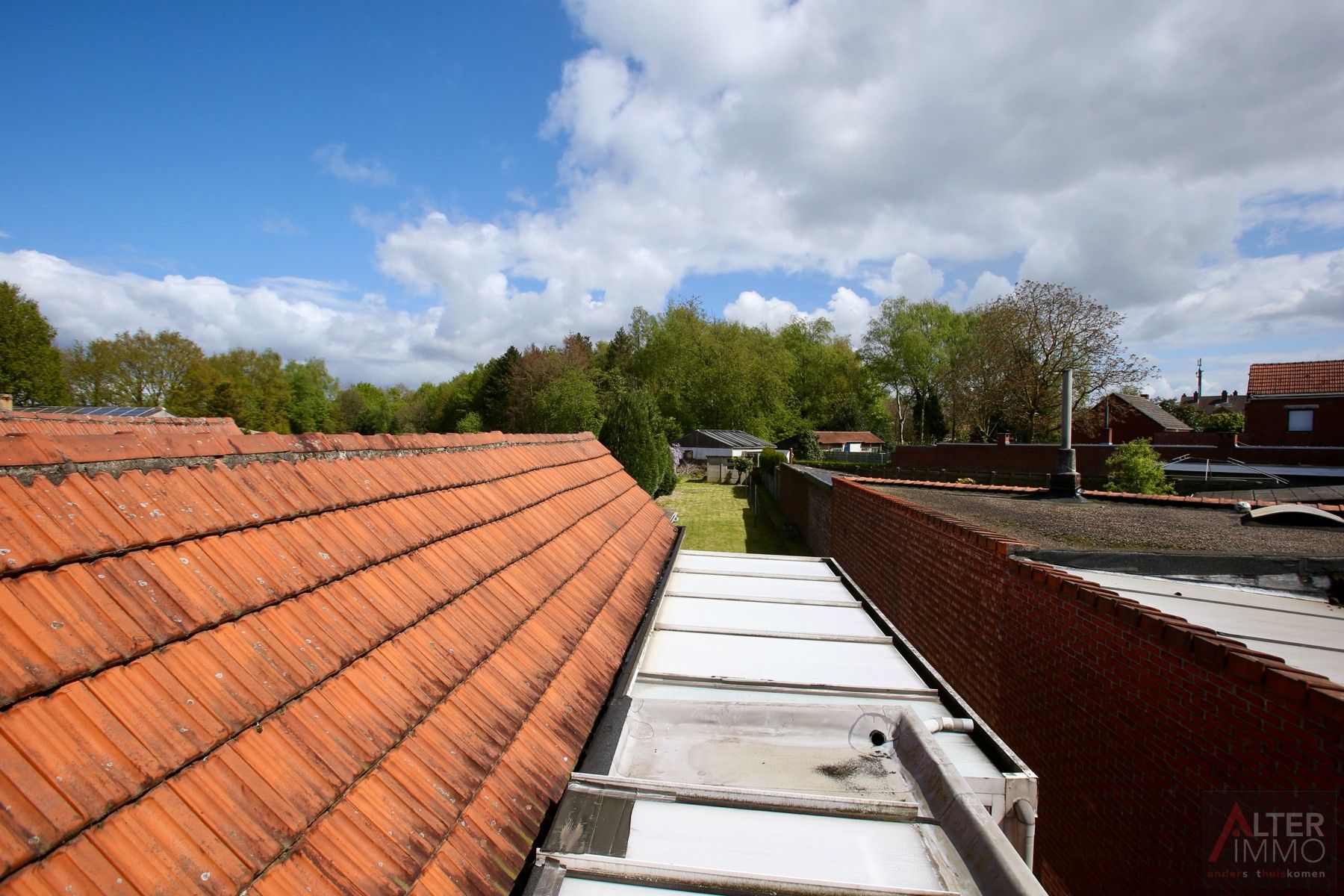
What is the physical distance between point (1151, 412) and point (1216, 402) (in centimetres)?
3689

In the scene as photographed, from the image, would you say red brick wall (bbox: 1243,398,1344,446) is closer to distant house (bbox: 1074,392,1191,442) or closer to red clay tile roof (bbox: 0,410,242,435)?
distant house (bbox: 1074,392,1191,442)

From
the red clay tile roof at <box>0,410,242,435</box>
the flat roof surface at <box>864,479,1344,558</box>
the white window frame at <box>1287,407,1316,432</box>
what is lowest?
the flat roof surface at <box>864,479,1344,558</box>

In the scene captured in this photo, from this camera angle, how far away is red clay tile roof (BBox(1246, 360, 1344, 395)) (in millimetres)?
29250

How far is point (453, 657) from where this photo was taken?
258 centimetres

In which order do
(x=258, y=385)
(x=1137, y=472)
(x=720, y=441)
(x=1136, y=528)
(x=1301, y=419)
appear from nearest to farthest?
(x=1136, y=528) → (x=1137, y=472) → (x=1301, y=419) → (x=720, y=441) → (x=258, y=385)

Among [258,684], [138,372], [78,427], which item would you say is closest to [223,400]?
[138,372]

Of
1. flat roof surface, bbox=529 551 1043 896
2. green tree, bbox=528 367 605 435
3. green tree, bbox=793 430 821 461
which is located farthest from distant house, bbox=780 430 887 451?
flat roof surface, bbox=529 551 1043 896

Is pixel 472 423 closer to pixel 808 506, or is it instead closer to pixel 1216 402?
pixel 808 506

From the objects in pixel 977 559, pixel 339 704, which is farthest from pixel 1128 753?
pixel 339 704

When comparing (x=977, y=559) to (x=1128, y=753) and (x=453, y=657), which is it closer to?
(x=1128, y=753)

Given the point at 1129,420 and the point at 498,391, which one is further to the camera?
the point at 498,391

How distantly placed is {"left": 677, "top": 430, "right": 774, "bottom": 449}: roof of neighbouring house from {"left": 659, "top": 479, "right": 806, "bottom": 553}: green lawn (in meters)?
9.02

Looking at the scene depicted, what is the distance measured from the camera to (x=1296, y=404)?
97.9ft

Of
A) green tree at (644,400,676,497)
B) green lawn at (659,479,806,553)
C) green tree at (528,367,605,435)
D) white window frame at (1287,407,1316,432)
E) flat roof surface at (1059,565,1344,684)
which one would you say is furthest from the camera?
green tree at (528,367,605,435)
